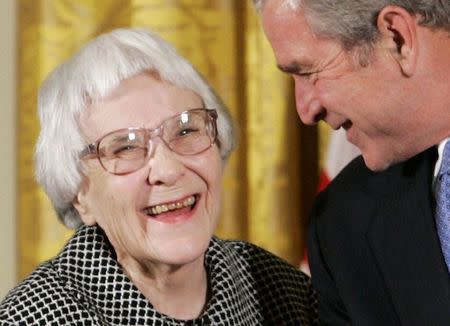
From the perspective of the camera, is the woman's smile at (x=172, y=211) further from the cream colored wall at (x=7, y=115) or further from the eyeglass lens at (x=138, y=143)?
the cream colored wall at (x=7, y=115)

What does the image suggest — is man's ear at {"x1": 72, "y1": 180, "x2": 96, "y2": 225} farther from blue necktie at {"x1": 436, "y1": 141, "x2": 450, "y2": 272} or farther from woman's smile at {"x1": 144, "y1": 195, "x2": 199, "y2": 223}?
blue necktie at {"x1": 436, "y1": 141, "x2": 450, "y2": 272}

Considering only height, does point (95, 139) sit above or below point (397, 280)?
above

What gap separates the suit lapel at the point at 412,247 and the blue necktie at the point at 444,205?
0.01m

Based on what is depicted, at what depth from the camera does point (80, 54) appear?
203 cm

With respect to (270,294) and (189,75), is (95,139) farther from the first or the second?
(270,294)

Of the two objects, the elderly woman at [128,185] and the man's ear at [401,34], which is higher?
the man's ear at [401,34]

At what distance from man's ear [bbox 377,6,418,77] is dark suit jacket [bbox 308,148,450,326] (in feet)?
0.82

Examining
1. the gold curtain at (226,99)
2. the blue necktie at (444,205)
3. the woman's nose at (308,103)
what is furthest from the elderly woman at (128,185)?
the gold curtain at (226,99)

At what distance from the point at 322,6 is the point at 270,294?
613mm

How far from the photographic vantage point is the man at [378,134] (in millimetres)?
1887

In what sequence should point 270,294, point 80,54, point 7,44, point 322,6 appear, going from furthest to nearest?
point 7,44 < point 270,294 < point 80,54 < point 322,6

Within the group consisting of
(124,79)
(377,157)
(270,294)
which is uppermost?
(124,79)

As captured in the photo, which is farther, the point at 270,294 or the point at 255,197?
the point at 255,197

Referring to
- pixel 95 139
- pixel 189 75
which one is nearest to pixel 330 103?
pixel 189 75
